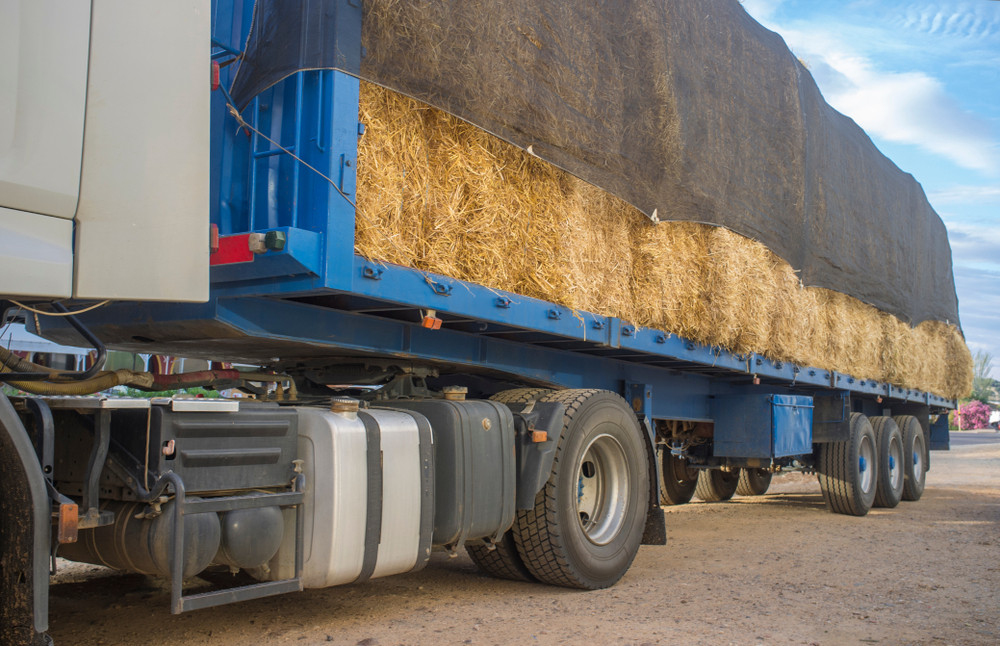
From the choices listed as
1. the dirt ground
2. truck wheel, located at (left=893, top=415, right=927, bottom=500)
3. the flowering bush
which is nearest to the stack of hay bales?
the dirt ground

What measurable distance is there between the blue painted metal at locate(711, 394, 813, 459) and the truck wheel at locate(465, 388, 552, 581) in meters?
3.70

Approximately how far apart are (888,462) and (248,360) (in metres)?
9.18

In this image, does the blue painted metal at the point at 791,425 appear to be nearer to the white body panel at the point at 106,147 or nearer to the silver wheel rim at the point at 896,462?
the silver wheel rim at the point at 896,462

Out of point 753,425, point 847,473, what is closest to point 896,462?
point 847,473

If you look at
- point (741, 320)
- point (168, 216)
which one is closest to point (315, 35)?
point (168, 216)

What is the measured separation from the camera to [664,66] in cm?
649

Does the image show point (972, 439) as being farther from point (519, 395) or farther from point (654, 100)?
point (519, 395)

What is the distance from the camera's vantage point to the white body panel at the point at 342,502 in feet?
13.2

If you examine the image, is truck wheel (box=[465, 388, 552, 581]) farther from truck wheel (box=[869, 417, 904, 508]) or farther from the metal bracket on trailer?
truck wheel (box=[869, 417, 904, 508])

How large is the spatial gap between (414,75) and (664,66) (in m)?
2.69

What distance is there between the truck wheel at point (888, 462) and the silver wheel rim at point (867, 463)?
0.27 m

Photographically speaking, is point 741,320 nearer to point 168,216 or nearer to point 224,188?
point 224,188

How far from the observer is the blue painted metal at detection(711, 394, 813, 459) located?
873 cm

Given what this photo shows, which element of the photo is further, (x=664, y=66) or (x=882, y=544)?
(x=882, y=544)
